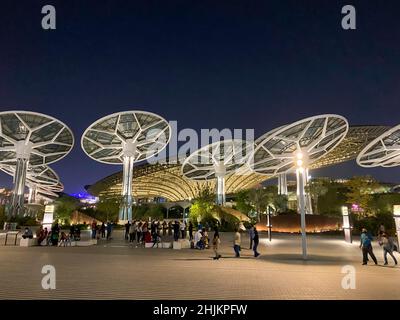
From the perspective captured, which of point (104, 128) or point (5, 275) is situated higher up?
point (104, 128)

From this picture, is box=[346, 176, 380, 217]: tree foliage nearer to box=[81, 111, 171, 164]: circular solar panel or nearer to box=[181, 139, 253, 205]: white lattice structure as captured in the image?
box=[181, 139, 253, 205]: white lattice structure

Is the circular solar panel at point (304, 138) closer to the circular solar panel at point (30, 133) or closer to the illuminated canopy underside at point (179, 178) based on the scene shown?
the illuminated canopy underside at point (179, 178)

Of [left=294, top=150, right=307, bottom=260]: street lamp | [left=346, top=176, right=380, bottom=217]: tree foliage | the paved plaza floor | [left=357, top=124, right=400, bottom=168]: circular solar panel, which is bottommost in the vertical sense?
the paved plaza floor

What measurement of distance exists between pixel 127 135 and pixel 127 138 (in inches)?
19.3

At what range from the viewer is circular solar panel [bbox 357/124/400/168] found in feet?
131

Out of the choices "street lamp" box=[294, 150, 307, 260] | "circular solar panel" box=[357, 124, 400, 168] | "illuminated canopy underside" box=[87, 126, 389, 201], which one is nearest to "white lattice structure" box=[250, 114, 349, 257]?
"circular solar panel" box=[357, 124, 400, 168]

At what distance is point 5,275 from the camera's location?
8992 mm

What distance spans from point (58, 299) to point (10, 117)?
4071 cm

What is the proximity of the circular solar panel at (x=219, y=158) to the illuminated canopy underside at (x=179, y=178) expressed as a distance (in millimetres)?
5812

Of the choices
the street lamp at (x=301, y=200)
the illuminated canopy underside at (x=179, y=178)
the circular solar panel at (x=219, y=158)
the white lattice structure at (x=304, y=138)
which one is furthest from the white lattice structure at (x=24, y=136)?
the street lamp at (x=301, y=200)
